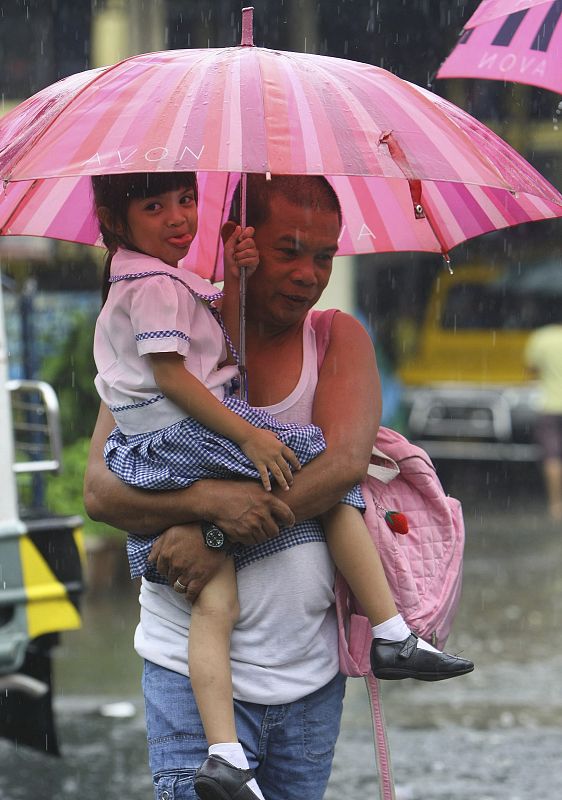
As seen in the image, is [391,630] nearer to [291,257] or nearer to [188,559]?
[188,559]

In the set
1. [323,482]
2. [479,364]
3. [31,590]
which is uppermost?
[323,482]

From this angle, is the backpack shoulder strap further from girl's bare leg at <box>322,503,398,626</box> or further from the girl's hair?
the girl's hair

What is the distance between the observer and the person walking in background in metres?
12.6

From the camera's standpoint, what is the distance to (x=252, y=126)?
113 inches

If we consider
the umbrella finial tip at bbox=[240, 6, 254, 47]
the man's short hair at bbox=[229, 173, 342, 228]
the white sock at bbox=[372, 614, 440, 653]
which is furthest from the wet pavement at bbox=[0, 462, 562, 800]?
the umbrella finial tip at bbox=[240, 6, 254, 47]

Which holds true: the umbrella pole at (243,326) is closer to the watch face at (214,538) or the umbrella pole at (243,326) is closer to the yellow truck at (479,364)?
the watch face at (214,538)

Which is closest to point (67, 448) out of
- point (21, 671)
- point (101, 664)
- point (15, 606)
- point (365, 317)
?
point (101, 664)

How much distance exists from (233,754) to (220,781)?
7 centimetres

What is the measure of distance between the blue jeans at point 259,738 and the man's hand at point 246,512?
0.36 metres

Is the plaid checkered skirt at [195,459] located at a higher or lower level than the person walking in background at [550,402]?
higher

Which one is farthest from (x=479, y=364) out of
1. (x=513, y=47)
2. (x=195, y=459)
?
(x=195, y=459)

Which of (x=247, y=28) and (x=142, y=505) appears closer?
(x=142, y=505)

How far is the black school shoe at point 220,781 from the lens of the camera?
9.26 ft

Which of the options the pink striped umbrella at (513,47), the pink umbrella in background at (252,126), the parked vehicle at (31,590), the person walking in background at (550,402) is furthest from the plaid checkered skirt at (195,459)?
the person walking in background at (550,402)
